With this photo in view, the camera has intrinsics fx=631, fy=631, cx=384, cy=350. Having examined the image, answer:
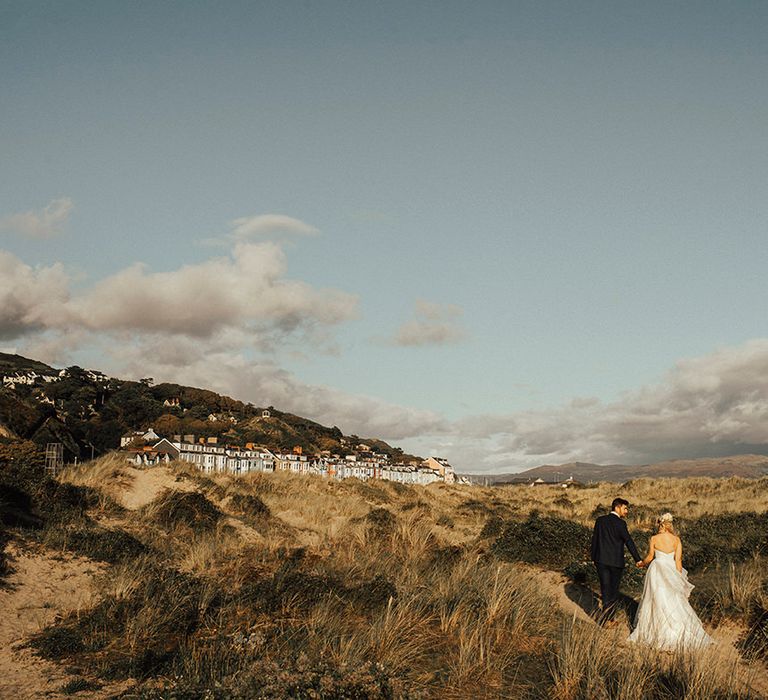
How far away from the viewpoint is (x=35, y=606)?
31.7 feet

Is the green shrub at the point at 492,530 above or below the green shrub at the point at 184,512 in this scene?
below

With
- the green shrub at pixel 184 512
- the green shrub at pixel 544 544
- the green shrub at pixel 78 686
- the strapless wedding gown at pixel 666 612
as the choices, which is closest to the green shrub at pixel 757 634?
the strapless wedding gown at pixel 666 612

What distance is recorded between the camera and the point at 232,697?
545cm

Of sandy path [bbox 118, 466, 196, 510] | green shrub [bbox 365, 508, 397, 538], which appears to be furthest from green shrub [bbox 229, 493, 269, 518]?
green shrub [bbox 365, 508, 397, 538]

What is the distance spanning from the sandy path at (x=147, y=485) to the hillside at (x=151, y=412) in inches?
2122

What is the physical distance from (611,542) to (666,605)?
1.88 meters

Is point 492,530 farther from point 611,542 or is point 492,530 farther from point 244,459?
point 244,459

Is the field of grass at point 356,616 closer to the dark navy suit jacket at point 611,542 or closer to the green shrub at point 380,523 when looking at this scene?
the green shrub at point 380,523

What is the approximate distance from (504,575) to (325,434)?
5473 inches

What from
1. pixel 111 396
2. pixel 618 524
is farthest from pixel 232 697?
pixel 111 396

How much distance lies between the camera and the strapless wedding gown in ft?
29.2

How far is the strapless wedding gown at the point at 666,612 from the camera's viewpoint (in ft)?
29.2

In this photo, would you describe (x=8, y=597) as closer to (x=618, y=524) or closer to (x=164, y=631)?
(x=164, y=631)

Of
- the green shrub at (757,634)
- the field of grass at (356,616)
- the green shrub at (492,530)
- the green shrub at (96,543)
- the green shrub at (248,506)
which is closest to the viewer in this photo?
the field of grass at (356,616)
